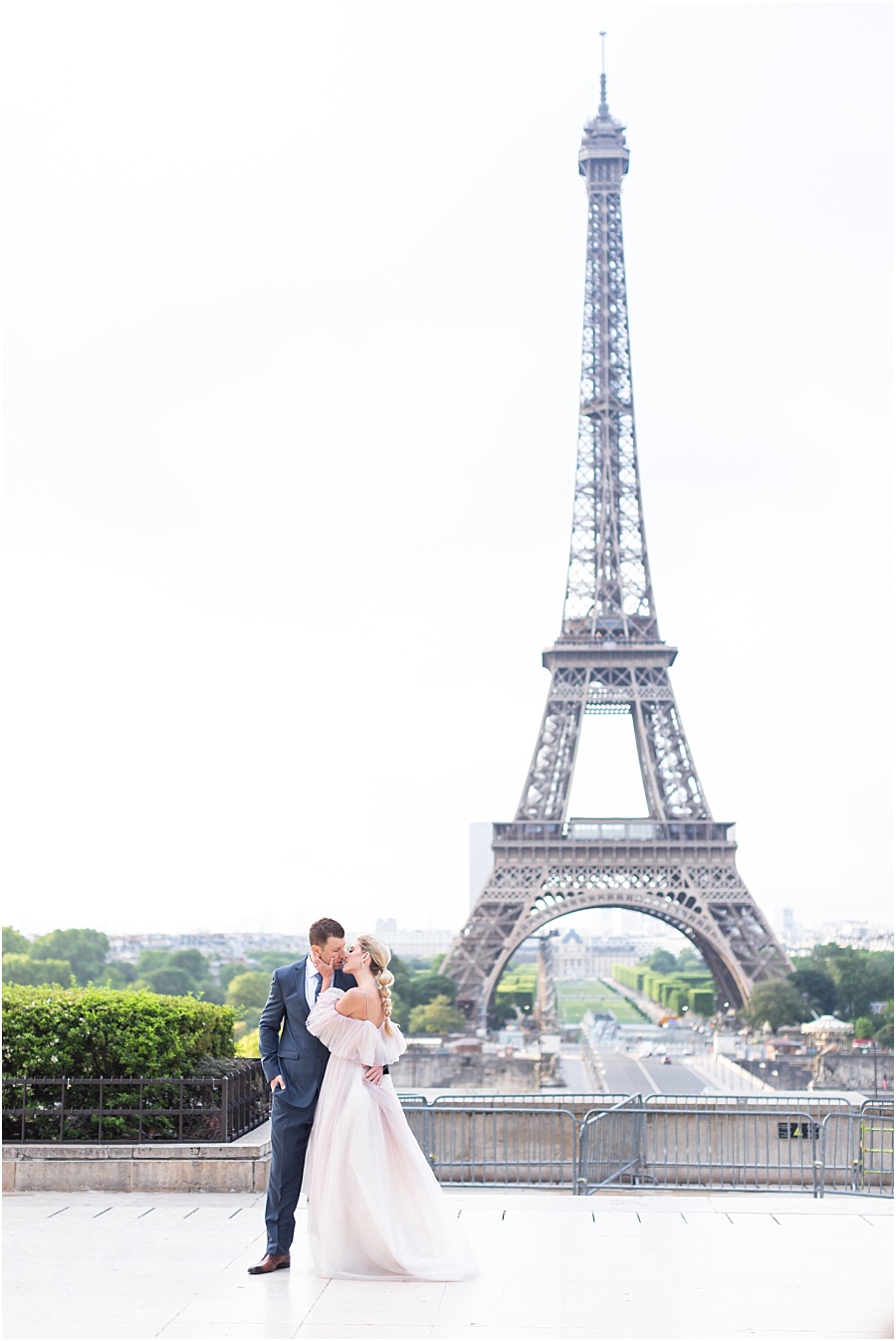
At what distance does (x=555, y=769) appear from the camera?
55.8m

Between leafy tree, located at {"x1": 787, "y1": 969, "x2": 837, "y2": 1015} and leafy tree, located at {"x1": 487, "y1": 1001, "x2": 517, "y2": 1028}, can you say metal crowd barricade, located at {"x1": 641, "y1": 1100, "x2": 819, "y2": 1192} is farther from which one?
leafy tree, located at {"x1": 487, "y1": 1001, "x2": 517, "y2": 1028}

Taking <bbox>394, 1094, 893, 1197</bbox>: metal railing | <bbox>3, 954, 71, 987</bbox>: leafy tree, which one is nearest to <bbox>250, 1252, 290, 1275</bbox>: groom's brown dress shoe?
<bbox>394, 1094, 893, 1197</bbox>: metal railing

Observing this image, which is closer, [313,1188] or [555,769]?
[313,1188]

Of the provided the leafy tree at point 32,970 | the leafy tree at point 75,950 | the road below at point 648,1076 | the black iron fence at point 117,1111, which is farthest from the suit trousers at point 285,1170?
the leafy tree at point 75,950

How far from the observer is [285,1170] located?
7473 millimetres

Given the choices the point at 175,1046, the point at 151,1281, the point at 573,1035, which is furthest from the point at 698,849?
the point at 151,1281

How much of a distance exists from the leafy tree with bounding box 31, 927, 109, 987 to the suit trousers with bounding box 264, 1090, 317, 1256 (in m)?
83.9

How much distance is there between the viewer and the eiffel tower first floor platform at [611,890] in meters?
52.0

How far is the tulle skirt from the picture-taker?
717 centimetres

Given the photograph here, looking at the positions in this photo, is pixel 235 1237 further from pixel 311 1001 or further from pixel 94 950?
pixel 94 950

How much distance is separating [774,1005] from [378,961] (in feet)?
164

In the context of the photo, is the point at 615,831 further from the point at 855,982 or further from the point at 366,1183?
the point at 366,1183

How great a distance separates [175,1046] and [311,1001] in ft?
11.8

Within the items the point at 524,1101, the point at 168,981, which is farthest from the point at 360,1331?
the point at 168,981
